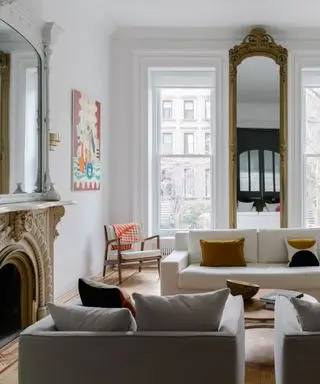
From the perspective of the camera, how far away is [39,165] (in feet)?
15.3

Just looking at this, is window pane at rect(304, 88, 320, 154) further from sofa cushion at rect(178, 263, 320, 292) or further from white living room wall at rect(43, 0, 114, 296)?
sofa cushion at rect(178, 263, 320, 292)

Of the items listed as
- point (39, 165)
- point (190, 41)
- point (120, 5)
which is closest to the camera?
point (39, 165)

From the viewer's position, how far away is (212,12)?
6844 millimetres

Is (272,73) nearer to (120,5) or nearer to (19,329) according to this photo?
(120,5)

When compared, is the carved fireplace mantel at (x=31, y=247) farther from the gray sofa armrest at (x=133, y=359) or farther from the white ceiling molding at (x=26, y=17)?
the gray sofa armrest at (x=133, y=359)

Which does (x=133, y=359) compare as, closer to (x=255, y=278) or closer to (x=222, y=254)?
(x=255, y=278)

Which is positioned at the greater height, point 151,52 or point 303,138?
point 151,52

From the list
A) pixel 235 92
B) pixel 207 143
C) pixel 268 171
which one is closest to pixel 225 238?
pixel 268 171

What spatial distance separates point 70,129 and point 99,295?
3.52 m

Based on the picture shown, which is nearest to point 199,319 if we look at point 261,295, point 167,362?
point 167,362

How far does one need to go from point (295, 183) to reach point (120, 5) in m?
3.63

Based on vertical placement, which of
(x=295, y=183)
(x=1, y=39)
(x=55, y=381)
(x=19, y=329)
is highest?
(x=1, y=39)

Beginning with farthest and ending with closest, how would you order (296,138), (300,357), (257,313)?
(296,138), (257,313), (300,357)

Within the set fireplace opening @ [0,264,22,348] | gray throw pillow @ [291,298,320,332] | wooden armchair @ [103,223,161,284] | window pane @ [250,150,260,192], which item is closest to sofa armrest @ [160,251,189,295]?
fireplace opening @ [0,264,22,348]
